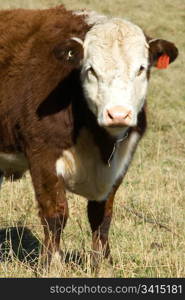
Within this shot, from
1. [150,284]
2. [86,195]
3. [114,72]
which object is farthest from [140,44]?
[150,284]

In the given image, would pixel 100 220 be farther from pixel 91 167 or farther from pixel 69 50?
pixel 69 50

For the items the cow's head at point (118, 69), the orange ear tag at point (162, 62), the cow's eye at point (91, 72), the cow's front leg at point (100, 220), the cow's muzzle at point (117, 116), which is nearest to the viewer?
the cow's muzzle at point (117, 116)

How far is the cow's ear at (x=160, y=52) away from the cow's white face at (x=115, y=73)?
10 cm

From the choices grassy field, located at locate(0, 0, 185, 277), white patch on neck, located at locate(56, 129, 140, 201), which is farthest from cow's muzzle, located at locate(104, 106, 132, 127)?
grassy field, located at locate(0, 0, 185, 277)

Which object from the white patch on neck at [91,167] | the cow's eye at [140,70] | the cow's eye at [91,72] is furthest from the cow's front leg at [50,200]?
the cow's eye at [140,70]

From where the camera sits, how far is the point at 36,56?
6172 mm

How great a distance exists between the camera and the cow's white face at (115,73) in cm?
532

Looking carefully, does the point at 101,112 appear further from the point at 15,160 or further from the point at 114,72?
the point at 15,160

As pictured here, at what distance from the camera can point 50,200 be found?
19.5ft

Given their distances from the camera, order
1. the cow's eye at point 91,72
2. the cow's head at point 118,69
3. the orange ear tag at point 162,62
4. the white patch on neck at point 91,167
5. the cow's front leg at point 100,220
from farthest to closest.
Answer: the cow's front leg at point 100,220
the orange ear tag at point 162,62
the white patch on neck at point 91,167
the cow's eye at point 91,72
the cow's head at point 118,69

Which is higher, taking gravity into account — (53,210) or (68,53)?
(68,53)

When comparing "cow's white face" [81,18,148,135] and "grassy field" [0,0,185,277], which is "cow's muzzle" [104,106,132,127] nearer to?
"cow's white face" [81,18,148,135]

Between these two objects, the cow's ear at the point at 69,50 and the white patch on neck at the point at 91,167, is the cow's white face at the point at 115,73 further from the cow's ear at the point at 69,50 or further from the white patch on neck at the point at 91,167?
the white patch on neck at the point at 91,167

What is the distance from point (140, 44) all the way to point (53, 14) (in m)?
1.09
